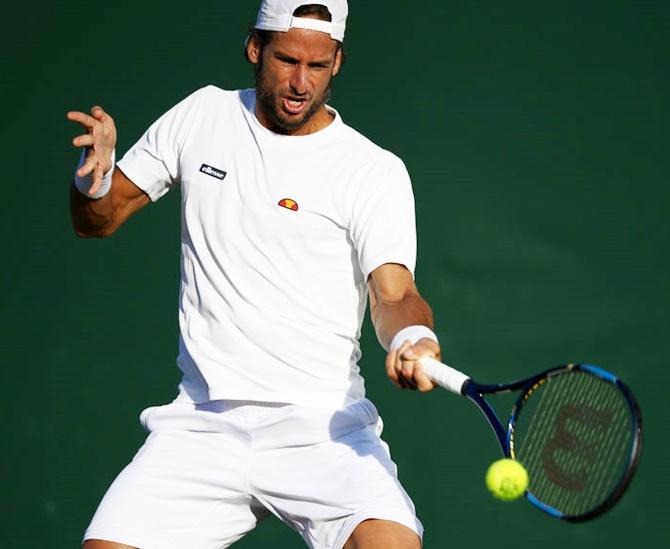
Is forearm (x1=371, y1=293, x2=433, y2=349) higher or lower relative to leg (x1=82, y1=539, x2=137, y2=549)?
higher

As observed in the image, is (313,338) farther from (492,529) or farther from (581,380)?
(492,529)

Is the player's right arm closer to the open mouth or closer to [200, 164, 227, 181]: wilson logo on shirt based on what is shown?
[200, 164, 227, 181]: wilson logo on shirt

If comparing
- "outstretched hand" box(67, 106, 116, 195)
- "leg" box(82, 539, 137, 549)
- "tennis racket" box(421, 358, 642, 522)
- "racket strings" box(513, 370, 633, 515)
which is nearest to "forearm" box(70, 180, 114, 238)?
"outstretched hand" box(67, 106, 116, 195)

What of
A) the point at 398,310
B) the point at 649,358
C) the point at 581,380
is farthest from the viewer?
the point at 649,358

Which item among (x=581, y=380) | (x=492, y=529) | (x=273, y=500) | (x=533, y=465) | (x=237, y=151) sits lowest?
(x=492, y=529)

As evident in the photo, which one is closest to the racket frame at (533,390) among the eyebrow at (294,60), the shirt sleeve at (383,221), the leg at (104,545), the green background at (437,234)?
the shirt sleeve at (383,221)

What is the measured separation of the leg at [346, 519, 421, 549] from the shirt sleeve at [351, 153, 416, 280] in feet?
1.95

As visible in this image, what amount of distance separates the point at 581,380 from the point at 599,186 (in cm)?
199

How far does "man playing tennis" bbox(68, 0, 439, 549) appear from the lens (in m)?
3.28

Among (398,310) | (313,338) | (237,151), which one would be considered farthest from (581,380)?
(237,151)

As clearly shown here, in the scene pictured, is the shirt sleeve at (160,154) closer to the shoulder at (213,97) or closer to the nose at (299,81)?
the shoulder at (213,97)

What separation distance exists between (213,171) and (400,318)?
2.04 ft

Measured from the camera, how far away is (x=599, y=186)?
4.77 metres

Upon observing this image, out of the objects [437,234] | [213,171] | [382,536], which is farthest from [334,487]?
[437,234]
